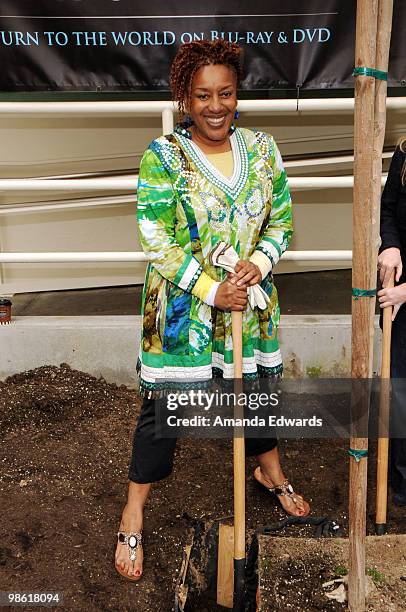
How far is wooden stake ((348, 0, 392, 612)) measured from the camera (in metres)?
1.72

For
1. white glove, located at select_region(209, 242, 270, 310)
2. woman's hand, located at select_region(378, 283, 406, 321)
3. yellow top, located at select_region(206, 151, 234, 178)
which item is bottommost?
woman's hand, located at select_region(378, 283, 406, 321)

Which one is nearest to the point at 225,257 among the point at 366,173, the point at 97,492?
the point at 366,173

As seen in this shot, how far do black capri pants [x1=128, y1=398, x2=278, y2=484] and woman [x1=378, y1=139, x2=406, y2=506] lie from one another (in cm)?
102

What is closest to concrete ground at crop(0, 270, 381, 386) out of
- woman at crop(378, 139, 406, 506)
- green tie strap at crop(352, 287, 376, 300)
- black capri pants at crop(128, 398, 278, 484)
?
woman at crop(378, 139, 406, 506)

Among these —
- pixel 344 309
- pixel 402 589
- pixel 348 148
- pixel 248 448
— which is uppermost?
pixel 348 148

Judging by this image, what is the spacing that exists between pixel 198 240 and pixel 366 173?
31.8 inches

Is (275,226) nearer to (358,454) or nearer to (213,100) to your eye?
(213,100)

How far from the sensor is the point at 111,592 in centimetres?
268

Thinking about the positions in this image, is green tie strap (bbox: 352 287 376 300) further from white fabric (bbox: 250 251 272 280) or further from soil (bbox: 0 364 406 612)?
soil (bbox: 0 364 406 612)

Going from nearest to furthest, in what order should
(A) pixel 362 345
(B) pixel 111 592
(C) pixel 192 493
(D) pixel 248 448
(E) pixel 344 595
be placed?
1. (A) pixel 362 345
2. (E) pixel 344 595
3. (B) pixel 111 592
4. (D) pixel 248 448
5. (C) pixel 192 493

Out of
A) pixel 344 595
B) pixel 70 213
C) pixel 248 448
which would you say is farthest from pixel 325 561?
pixel 70 213

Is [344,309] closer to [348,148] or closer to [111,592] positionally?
[348,148]

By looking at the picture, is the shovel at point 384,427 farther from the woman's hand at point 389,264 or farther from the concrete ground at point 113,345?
the concrete ground at point 113,345

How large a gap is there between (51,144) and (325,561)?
3.76m
